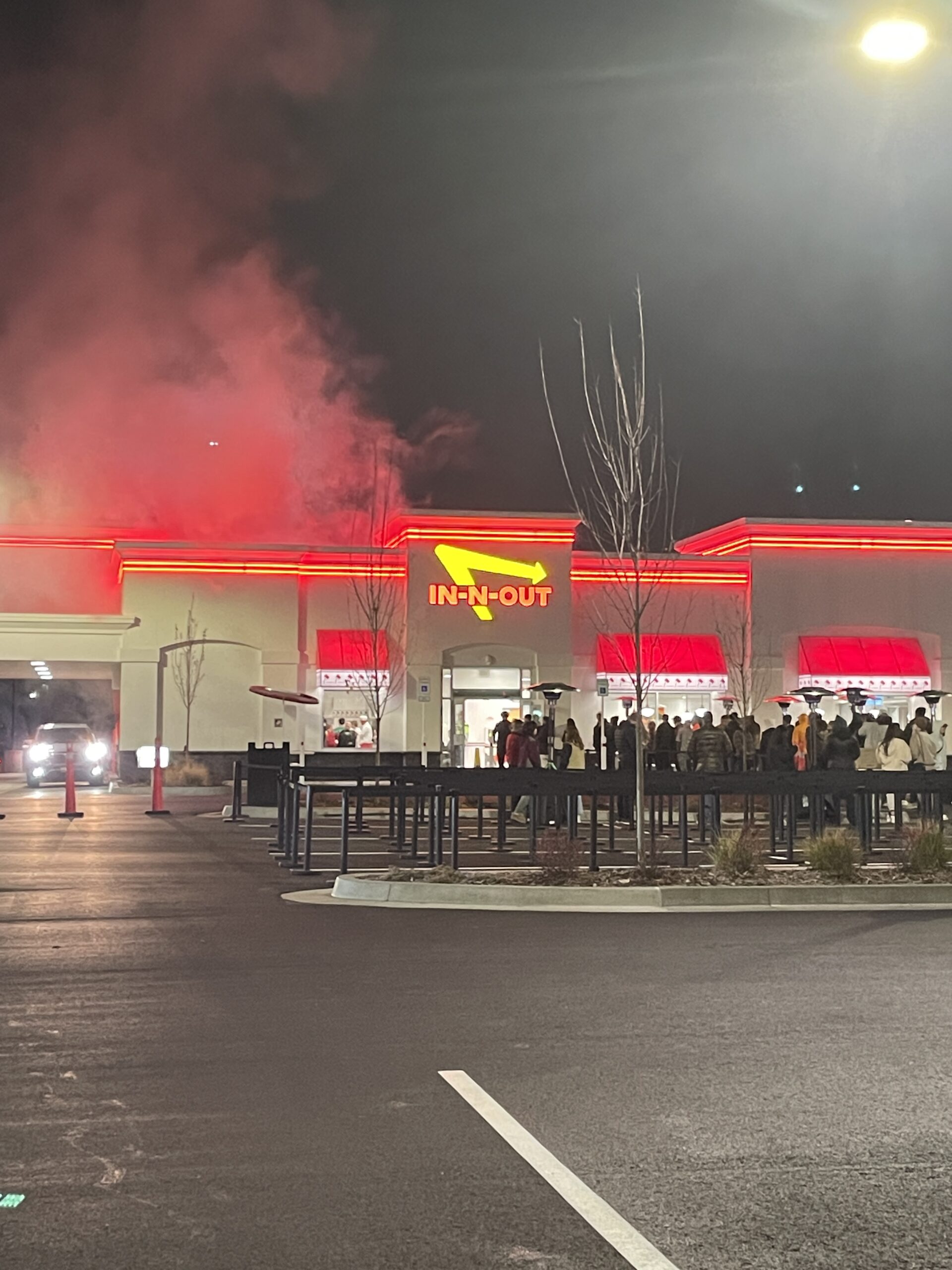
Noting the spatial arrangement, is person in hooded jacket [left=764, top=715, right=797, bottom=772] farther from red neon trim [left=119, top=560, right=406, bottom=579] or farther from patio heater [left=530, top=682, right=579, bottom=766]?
red neon trim [left=119, top=560, right=406, bottom=579]

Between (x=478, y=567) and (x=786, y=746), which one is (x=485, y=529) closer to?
(x=478, y=567)

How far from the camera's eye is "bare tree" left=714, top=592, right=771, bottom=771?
1575 inches

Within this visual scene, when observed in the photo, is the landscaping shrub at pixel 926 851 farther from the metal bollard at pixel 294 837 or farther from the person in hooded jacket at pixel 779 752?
the metal bollard at pixel 294 837

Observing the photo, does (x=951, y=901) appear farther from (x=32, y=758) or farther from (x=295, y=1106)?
(x=32, y=758)

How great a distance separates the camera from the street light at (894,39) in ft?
23.8

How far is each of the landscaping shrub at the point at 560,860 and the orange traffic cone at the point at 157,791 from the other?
11.9m

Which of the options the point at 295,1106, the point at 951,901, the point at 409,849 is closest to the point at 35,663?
the point at 409,849

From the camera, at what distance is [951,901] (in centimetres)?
1352

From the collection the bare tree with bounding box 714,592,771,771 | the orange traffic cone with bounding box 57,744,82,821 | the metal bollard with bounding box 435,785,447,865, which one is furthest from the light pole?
the bare tree with bounding box 714,592,771,771

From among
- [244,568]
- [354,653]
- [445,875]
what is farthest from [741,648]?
[445,875]

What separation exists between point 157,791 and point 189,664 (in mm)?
12824

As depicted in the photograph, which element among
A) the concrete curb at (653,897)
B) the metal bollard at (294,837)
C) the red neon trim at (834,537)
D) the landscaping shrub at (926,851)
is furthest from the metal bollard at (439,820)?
the red neon trim at (834,537)

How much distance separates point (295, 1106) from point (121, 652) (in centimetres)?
3404

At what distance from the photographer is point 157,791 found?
26188 mm
